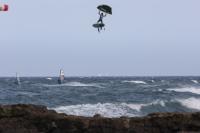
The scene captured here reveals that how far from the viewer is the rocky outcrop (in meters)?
12.3

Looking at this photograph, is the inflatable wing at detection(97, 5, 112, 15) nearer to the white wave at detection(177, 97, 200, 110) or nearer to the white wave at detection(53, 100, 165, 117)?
the white wave at detection(53, 100, 165, 117)

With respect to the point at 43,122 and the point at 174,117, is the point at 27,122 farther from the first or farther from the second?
the point at 174,117

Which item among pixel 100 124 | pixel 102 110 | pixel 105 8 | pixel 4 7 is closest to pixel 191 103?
pixel 102 110

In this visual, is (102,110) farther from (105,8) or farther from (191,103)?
(105,8)

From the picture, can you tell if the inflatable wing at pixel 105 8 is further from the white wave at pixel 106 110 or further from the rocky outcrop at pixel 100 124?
the white wave at pixel 106 110

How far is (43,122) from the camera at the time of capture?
12617 millimetres

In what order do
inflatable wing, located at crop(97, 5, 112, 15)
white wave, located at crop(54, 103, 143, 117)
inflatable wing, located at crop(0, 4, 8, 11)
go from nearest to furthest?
1. inflatable wing, located at crop(0, 4, 8, 11)
2. inflatable wing, located at crop(97, 5, 112, 15)
3. white wave, located at crop(54, 103, 143, 117)

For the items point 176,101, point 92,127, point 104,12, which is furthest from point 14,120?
point 176,101

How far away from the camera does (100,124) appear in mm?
12352

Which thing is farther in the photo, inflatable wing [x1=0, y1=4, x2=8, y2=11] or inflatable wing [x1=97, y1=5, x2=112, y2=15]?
inflatable wing [x1=97, y1=5, x2=112, y2=15]

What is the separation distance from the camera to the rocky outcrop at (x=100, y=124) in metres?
12.3

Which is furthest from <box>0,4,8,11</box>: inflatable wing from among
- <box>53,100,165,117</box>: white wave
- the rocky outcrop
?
<box>53,100,165,117</box>: white wave

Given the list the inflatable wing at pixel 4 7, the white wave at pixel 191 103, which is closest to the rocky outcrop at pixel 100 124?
the inflatable wing at pixel 4 7

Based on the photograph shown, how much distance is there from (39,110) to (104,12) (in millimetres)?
2384
